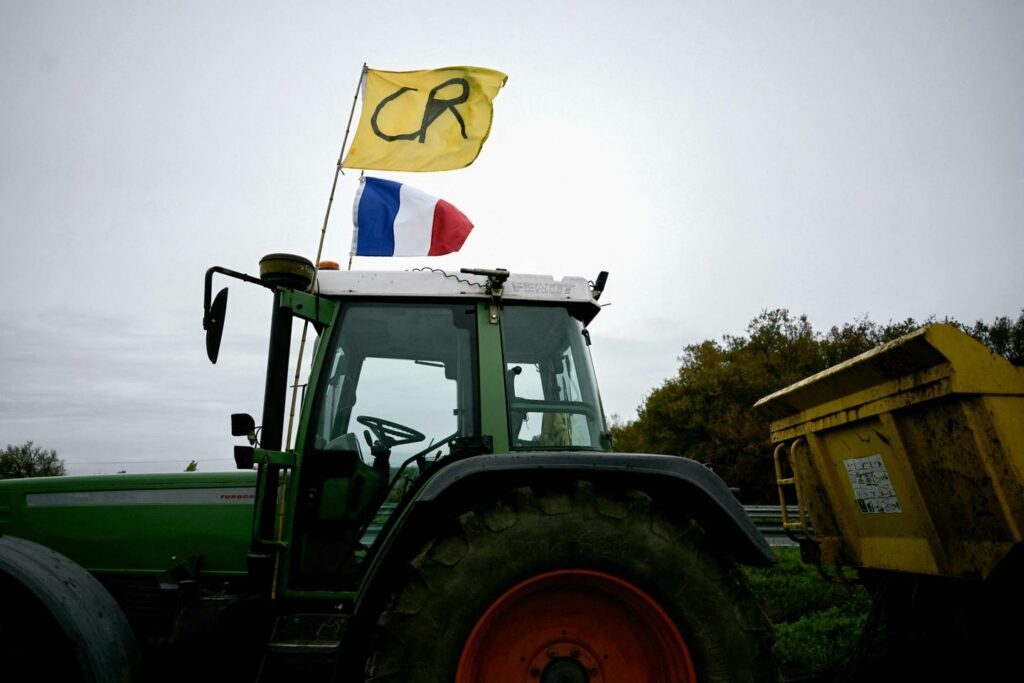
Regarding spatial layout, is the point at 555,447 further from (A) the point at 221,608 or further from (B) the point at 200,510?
(B) the point at 200,510

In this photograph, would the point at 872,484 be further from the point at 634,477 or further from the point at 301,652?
the point at 301,652

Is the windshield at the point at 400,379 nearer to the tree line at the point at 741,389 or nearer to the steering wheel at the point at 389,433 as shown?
the steering wheel at the point at 389,433

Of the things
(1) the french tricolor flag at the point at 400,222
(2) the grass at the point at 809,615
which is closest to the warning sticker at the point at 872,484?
(2) the grass at the point at 809,615

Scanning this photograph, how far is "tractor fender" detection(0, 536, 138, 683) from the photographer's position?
2.42 metres

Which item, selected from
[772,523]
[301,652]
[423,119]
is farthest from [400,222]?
[772,523]

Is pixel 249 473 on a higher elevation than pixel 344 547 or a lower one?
higher

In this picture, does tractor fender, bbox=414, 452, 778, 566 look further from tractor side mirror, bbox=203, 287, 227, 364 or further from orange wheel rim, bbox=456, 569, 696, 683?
tractor side mirror, bbox=203, 287, 227, 364

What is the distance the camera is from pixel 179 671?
2.67m

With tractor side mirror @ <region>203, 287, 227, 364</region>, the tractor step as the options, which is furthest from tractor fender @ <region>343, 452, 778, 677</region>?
tractor side mirror @ <region>203, 287, 227, 364</region>

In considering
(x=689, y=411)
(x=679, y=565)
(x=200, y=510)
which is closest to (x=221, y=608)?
(x=200, y=510)

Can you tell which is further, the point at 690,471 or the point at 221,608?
the point at 221,608

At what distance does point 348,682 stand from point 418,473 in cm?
90

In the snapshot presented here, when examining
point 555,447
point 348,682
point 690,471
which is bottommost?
point 348,682

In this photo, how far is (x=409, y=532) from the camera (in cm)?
242
